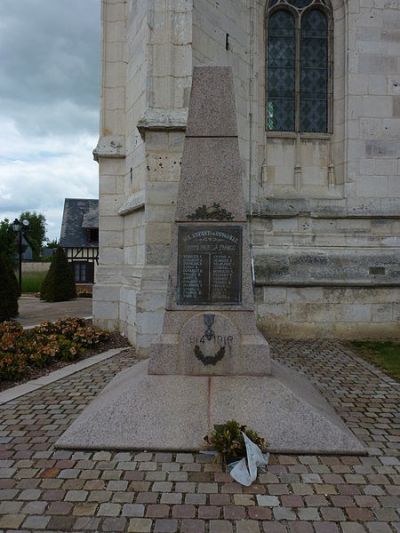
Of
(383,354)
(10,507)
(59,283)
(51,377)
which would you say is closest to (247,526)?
(10,507)

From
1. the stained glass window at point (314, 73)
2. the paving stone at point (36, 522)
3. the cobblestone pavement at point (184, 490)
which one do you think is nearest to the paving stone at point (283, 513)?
the cobblestone pavement at point (184, 490)

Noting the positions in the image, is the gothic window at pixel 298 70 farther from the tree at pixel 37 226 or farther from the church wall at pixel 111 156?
the tree at pixel 37 226

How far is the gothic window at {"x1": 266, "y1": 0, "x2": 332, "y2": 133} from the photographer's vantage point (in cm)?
966

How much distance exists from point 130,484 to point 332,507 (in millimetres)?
1323

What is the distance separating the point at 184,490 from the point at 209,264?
6.51ft

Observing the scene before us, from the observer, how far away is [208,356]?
13.8 ft

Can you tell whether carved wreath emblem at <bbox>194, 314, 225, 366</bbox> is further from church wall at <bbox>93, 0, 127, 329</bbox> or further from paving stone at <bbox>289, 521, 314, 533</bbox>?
church wall at <bbox>93, 0, 127, 329</bbox>

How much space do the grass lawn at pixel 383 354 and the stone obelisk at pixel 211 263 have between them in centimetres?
297

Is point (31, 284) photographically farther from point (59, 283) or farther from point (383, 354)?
point (383, 354)

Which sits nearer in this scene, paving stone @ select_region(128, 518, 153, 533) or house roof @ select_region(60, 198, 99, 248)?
paving stone @ select_region(128, 518, 153, 533)

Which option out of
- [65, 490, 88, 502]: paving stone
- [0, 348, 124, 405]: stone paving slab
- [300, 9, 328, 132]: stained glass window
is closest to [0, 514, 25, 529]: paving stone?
[65, 490, 88, 502]: paving stone

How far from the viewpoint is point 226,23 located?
27.6 feet

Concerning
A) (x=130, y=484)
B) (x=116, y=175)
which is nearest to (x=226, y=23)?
(x=116, y=175)

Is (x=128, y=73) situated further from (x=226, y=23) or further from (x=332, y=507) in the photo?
(x=332, y=507)
